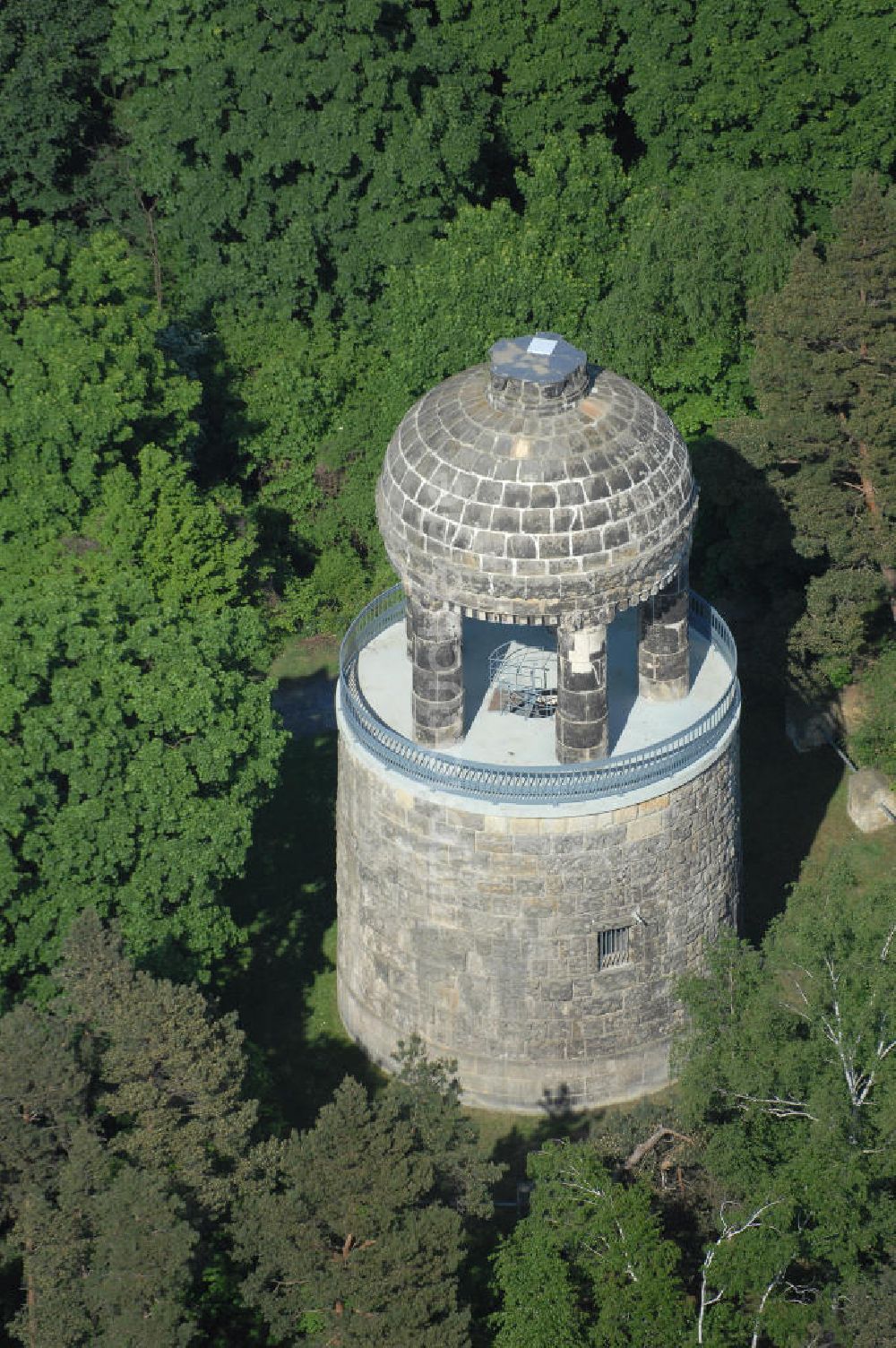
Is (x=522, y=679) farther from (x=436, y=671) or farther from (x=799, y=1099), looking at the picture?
(x=799, y=1099)

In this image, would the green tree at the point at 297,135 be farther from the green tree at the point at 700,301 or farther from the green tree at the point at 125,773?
the green tree at the point at 125,773

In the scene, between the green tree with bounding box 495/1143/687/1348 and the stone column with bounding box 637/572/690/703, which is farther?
the stone column with bounding box 637/572/690/703

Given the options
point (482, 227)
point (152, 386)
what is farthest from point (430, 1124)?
point (482, 227)

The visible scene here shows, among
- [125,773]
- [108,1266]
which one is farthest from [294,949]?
[108,1266]

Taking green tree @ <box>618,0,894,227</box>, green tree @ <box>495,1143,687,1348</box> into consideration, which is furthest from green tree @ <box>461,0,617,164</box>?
green tree @ <box>495,1143,687,1348</box>

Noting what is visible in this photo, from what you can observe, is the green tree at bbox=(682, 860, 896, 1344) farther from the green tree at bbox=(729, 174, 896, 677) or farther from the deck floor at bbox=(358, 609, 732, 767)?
the green tree at bbox=(729, 174, 896, 677)

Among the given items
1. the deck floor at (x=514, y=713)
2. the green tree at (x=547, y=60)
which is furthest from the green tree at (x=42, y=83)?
the deck floor at (x=514, y=713)

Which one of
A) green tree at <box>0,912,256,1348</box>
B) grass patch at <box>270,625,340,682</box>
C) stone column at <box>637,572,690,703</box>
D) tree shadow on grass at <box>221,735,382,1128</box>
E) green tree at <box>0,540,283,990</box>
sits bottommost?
tree shadow on grass at <box>221,735,382,1128</box>
